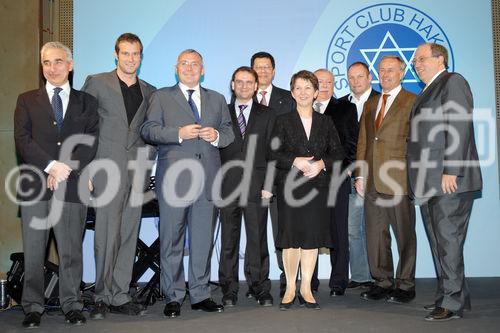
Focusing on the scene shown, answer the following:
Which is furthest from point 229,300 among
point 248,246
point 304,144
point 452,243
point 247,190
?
point 452,243

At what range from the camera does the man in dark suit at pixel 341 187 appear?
4.94m

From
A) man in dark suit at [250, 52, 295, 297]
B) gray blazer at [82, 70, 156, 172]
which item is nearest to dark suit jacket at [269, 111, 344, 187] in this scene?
man in dark suit at [250, 52, 295, 297]

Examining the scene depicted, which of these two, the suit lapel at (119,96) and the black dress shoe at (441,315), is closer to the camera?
the black dress shoe at (441,315)

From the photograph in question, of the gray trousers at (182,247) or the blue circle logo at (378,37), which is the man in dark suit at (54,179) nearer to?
the gray trousers at (182,247)

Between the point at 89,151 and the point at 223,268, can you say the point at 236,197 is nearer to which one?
the point at 223,268

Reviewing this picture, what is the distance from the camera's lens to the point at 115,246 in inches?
165

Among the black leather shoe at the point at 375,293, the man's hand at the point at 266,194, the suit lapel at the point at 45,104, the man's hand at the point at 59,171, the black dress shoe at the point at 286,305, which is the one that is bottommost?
the black leather shoe at the point at 375,293

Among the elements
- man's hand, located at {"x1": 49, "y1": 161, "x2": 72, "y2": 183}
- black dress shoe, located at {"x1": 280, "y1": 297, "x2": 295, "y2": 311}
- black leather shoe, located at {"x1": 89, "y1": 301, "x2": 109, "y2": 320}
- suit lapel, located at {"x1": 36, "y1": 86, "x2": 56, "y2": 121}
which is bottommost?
black dress shoe, located at {"x1": 280, "y1": 297, "x2": 295, "y2": 311}

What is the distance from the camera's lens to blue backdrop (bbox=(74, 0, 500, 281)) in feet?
19.6

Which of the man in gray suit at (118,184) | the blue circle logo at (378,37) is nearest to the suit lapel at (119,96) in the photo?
the man in gray suit at (118,184)

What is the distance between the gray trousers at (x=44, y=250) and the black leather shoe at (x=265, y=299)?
Result: 1335 mm

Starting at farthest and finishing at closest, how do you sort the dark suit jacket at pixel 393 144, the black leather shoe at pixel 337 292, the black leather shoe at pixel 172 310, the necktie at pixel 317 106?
the necktie at pixel 317 106, the black leather shoe at pixel 337 292, the dark suit jacket at pixel 393 144, the black leather shoe at pixel 172 310

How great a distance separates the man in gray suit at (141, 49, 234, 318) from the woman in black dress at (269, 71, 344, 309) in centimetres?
48

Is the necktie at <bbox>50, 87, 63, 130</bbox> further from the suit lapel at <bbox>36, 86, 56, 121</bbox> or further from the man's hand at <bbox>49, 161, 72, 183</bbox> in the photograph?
the man's hand at <bbox>49, 161, 72, 183</bbox>
